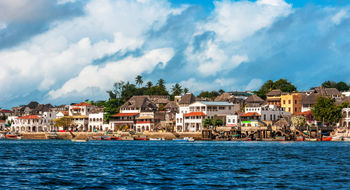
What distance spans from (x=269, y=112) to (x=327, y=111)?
60.5ft

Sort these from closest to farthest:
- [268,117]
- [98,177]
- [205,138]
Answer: [98,177] < [205,138] < [268,117]

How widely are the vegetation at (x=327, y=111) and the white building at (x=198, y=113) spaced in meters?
27.9

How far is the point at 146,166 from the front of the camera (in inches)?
2028

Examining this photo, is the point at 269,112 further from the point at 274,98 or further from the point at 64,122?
the point at 64,122

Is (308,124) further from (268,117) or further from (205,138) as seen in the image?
(205,138)

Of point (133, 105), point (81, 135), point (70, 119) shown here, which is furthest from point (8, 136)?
point (133, 105)

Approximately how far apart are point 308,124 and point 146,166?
10328cm

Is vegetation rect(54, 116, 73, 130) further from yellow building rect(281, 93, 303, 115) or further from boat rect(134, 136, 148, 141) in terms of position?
yellow building rect(281, 93, 303, 115)

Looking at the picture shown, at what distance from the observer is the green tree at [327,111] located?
143 m

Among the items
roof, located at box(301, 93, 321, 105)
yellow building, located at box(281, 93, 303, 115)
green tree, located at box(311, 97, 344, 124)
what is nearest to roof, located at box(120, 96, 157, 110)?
yellow building, located at box(281, 93, 303, 115)

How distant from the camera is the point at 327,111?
14312cm

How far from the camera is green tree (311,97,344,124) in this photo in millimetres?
143250

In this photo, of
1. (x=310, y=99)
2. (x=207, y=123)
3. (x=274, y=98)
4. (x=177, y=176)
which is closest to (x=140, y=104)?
(x=207, y=123)

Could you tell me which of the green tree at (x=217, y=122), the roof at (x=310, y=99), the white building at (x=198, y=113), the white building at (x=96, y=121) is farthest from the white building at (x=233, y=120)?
the white building at (x=96, y=121)
